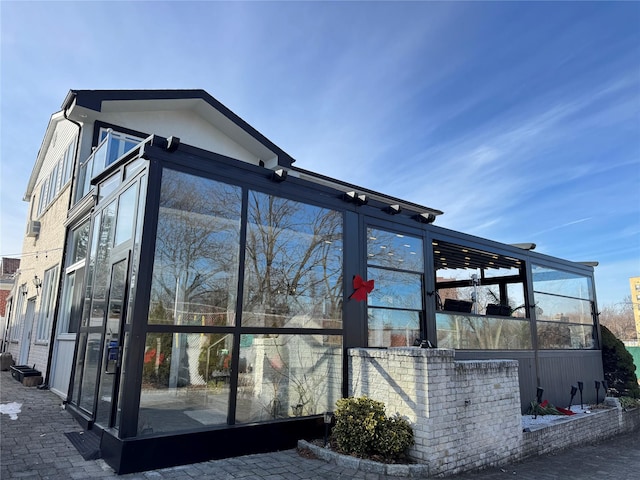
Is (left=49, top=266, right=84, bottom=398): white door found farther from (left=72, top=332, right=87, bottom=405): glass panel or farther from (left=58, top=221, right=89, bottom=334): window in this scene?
(left=72, top=332, right=87, bottom=405): glass panel

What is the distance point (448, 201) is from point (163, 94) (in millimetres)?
10871

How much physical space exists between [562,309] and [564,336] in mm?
684

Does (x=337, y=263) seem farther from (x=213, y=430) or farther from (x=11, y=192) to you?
(x=11, y=192)

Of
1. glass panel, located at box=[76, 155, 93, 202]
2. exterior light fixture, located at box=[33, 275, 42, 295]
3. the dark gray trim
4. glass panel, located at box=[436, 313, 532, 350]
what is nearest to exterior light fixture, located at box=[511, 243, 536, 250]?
glass panel, located at box=[436, 313, 532, 350]

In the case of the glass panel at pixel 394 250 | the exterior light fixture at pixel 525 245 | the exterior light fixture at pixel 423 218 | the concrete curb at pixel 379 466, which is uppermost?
the exterior light fixture at pixel 423 218

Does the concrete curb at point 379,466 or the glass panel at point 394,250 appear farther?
the glass panel at point 394,250

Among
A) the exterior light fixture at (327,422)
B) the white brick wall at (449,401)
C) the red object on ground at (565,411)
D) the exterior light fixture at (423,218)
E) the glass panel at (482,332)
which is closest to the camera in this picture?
the white brick wall at (449,401)

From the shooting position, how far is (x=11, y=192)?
15.9 meters

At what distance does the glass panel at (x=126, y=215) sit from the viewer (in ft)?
16.5

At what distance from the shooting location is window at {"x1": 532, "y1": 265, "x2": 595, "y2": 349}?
10007 mm

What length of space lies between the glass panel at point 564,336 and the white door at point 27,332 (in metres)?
13.1

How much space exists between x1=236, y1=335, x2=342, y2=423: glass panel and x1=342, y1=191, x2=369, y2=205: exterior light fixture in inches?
85.3

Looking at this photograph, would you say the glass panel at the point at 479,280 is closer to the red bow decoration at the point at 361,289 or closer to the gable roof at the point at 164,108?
the red bow decoration at the point at 361,289

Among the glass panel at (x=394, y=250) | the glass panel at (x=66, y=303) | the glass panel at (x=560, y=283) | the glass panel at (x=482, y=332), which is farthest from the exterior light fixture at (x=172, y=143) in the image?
the glass panel at (x=560, y=283)
